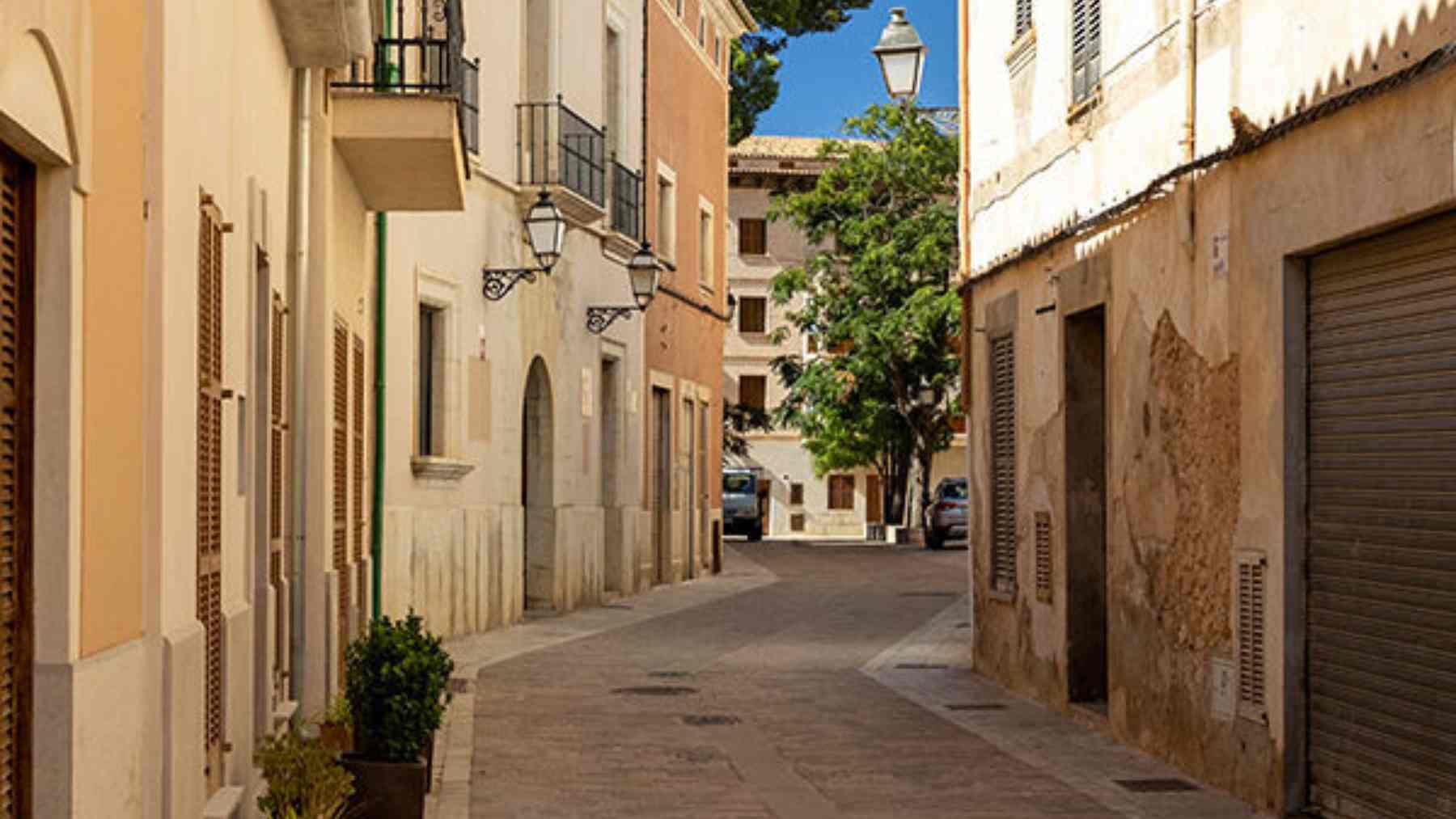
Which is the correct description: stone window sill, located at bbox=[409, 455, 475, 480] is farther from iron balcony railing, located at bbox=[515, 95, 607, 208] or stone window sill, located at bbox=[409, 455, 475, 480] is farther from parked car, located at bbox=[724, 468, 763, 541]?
parked car, located at bbox=[724, 468, 763, 541]

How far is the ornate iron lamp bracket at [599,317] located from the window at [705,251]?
307 inches

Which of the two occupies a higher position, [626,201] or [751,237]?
[751,237]

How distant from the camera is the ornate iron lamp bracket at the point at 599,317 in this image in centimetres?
2788

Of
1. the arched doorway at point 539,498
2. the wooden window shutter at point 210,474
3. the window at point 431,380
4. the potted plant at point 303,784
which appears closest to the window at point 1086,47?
the wooden window shutter at point 210,474

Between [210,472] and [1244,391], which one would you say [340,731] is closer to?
[210,472]

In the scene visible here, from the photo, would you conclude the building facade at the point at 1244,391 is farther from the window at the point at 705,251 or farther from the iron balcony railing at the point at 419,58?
the window at the point at 705,251

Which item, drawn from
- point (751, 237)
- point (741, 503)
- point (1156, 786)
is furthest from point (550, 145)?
point (751, 237)

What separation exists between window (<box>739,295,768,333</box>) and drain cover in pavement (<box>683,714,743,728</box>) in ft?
179

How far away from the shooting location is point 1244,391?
10.9m

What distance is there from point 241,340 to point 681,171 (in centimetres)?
2492

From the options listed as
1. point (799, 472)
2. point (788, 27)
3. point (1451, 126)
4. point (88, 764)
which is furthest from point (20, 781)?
point (799, 472)

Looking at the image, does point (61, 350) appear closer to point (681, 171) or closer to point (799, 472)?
point (681, 171)

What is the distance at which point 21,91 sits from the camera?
475 cm

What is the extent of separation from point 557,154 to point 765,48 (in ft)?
74.5
